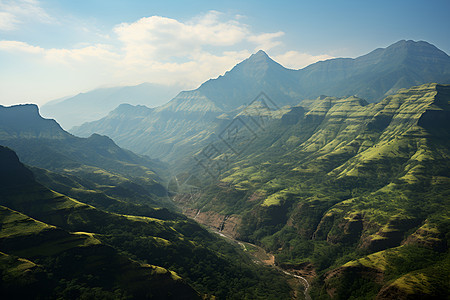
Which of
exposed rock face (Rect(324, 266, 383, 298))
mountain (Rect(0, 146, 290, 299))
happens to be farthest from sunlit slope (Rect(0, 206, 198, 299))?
exposed rock face (Rect(324, 266, 383, 298))

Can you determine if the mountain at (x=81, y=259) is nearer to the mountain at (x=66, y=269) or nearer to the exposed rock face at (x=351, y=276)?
the mountain at (x=66, y=269)

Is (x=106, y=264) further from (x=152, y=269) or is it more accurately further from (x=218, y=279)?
A: (x=218, y=279)

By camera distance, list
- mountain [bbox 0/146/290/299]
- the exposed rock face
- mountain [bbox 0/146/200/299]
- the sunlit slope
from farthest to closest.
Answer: the exposed rock face → mountain [bbox 0/146/290/299] → the sunlit slope → mountain [bbox 0/146/200/299]

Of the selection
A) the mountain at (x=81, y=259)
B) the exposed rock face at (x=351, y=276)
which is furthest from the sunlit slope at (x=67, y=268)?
the exposed rock face at (x=351, y=276)

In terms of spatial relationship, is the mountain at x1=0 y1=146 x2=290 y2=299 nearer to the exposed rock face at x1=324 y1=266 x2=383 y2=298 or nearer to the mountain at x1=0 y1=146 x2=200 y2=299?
the mountain at x1=0 y1=146 x2=200 y2=299

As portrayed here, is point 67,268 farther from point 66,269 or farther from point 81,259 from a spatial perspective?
point 81,259

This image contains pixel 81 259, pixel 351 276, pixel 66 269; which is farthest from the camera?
pixel 351 276

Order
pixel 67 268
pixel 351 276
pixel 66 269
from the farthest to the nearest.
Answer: pixel 351 276
pixel 67 268
pixel 66 269

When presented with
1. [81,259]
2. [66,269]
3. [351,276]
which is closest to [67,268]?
[66,269]
